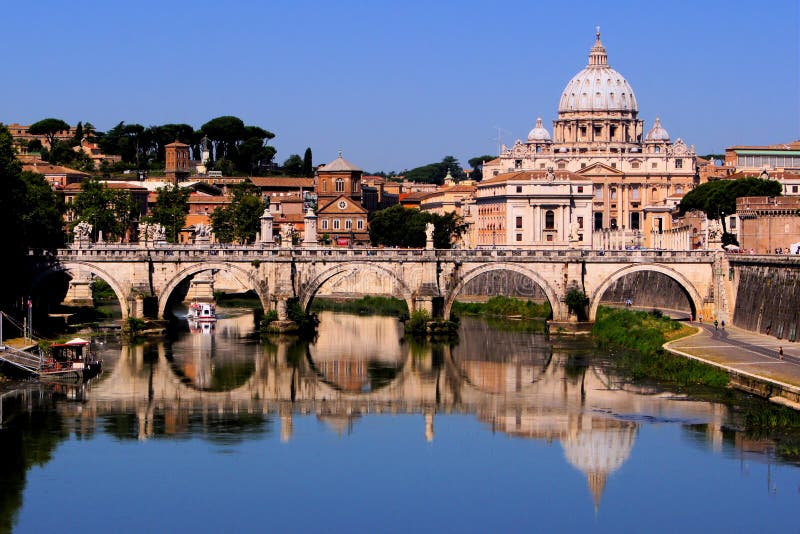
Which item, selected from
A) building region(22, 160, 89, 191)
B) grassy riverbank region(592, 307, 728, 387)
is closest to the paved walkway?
grassy riverbank region(592, 307, 728, 387)

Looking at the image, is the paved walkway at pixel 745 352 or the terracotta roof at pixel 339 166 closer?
the paved walkway at pixel 745 352

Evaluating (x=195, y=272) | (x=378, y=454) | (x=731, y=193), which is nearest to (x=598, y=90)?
(x=731, y=193)

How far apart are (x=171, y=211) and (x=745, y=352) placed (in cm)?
6807

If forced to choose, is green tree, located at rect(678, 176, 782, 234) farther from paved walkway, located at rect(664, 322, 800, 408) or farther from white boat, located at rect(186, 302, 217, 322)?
paved walkway, located at rect(664, 322, 800, 408)

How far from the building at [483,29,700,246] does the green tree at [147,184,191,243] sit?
3798 centimetres

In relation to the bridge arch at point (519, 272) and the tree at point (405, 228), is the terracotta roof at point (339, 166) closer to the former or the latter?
the tree at point (405, 228)

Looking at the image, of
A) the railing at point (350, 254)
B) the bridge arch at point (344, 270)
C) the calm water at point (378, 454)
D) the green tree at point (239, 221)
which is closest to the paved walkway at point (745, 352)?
the calm water at point (378, 454)

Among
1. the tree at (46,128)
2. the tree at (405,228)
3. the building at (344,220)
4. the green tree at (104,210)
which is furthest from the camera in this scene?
the tree at (46,128)

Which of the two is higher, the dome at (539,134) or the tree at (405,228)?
the dome at (539,134)

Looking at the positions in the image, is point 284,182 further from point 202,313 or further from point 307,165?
point 202,313

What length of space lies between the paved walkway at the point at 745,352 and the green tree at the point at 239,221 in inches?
1996

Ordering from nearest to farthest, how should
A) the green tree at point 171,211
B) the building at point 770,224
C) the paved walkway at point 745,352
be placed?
the paved walkway at point 745,352 < the building at point 770,224 < the green tree at point 171,211

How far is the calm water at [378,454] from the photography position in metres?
39.8

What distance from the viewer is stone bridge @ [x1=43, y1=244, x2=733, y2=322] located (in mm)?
76938
